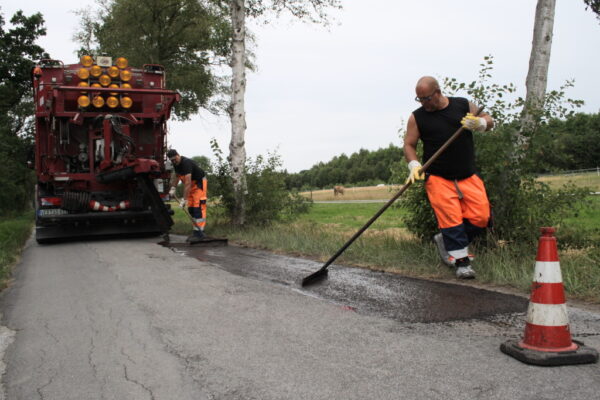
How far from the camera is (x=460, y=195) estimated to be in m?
5.44

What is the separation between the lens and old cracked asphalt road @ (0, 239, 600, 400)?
276 cm

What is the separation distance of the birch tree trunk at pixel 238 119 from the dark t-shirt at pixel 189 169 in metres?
1.15

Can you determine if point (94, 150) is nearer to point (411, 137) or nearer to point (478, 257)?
point (411, 137)

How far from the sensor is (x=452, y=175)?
5.49 m

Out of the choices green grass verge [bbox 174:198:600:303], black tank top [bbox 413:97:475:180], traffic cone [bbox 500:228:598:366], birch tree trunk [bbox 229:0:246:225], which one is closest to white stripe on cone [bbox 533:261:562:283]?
traffic cone [bbox 500:228:598:366]

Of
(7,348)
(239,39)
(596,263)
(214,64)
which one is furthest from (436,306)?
(214,64)

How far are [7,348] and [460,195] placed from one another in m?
4.08

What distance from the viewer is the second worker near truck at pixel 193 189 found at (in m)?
10.4

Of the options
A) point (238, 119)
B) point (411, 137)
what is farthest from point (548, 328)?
point (238, 119)

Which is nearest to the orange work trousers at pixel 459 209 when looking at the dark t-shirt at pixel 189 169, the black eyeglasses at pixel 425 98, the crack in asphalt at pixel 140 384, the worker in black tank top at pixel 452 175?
the worker in black tank top at pixel 452 175

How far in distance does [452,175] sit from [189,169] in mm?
6177

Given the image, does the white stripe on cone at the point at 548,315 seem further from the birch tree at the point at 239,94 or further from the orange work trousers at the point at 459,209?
the birch tree at the point at 239,94

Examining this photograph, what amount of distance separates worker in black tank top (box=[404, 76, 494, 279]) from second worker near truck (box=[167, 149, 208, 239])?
581 cm

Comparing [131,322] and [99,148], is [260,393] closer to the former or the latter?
[131,322]
